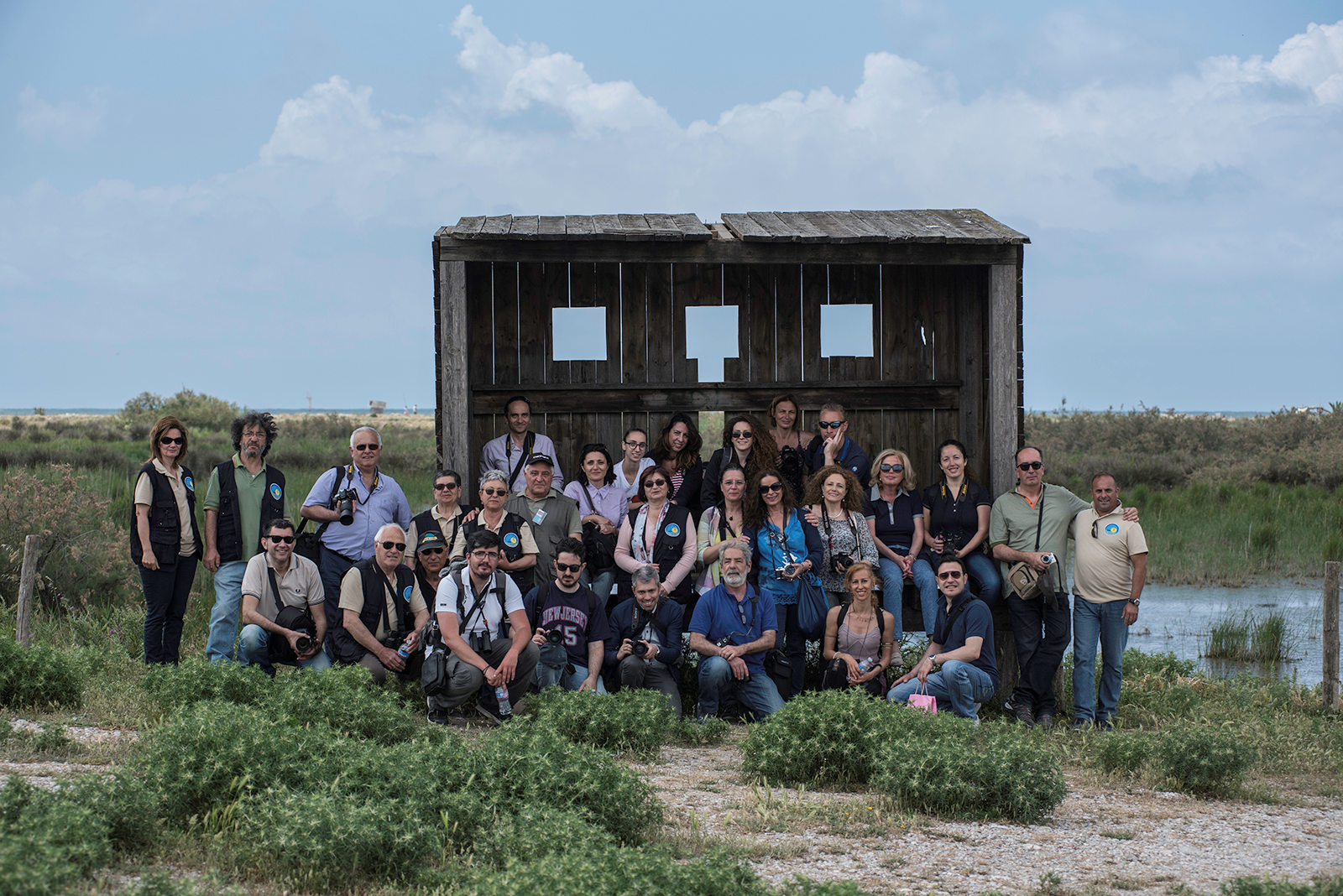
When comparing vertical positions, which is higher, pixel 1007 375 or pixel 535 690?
pixel 1007 375

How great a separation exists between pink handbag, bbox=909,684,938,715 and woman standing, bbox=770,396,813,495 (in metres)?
1.93

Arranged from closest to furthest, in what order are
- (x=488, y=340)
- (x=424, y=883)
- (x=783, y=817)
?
1. (x=424, y=883)
2. (x=783, y=817)
3. (x=488, y=340)

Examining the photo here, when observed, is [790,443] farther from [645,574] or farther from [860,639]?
[645,574]

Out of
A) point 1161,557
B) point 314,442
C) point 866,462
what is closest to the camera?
point 866,462

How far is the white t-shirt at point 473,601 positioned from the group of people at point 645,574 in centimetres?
1

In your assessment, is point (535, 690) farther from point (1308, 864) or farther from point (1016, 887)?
point (1308, 864)

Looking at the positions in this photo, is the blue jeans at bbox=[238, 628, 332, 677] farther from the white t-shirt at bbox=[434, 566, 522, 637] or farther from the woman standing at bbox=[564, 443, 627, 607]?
the woman standing at bbox=[564, 443, 627, 607]

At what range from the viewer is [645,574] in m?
7.33

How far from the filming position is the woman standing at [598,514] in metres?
7.89

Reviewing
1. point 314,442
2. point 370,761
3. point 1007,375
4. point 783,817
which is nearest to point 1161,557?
point 1007,375

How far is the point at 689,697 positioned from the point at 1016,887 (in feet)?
13.6

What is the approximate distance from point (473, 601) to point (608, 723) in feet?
4.46

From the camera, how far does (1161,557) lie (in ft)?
54.6

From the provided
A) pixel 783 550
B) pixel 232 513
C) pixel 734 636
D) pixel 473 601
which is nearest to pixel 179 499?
pixel 232 513
